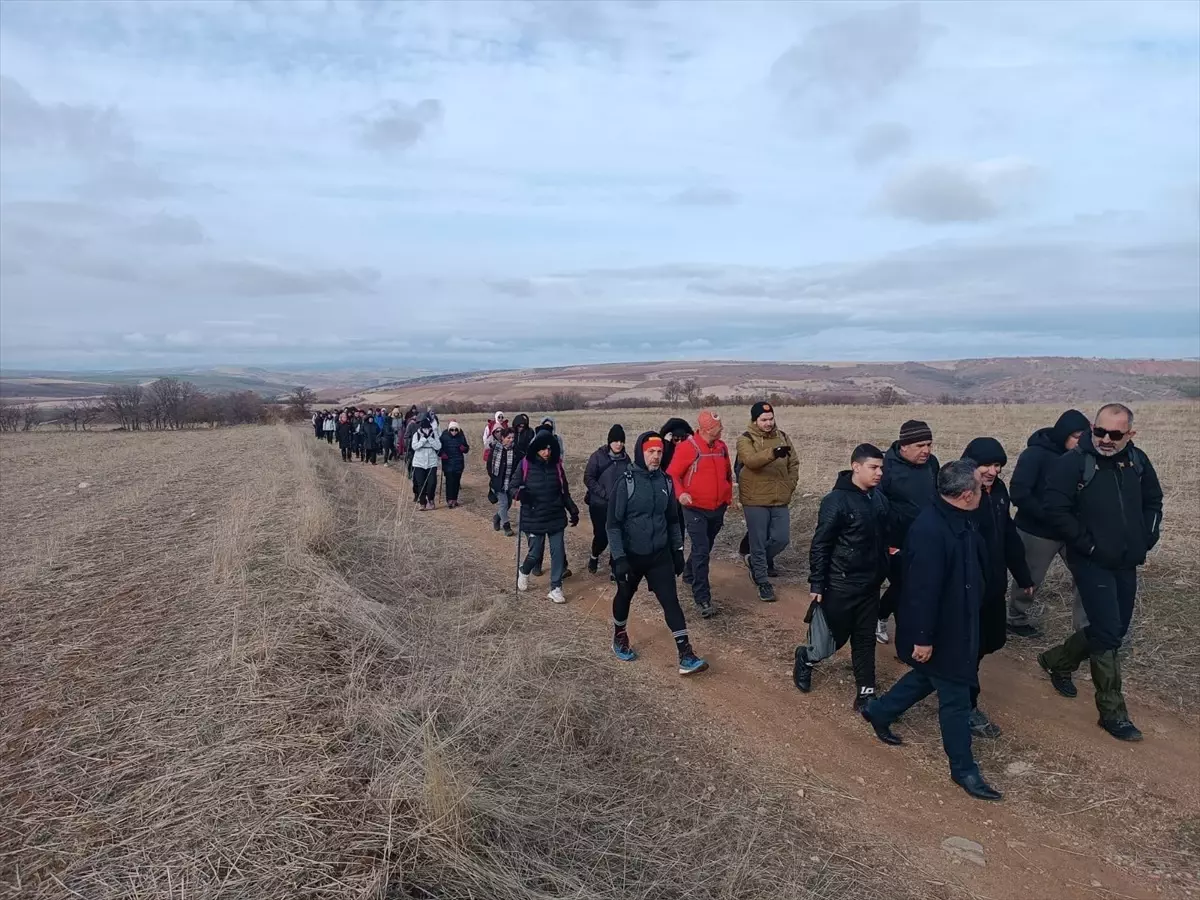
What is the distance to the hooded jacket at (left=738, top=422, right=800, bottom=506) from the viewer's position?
7.22 m

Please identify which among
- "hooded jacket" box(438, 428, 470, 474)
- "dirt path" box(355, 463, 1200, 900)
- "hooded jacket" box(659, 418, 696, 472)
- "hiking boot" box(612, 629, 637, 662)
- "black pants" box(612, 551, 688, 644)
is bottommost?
"dirt path" box(355, 463, 1200, 900)

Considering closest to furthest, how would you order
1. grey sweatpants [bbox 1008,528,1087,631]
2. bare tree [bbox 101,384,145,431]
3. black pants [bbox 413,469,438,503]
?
grey sweatpants [bbox 1008,528,1087,631]
black pants [bbox 413,469,438,503]
bare tree [bbox 101,384,145,431]

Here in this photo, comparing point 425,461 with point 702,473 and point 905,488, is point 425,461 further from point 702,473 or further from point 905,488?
point 905,488

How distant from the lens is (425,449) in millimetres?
13297

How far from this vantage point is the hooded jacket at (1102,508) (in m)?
4.63

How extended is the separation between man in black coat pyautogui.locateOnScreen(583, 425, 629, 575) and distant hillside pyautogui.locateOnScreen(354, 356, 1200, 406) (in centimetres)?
5001

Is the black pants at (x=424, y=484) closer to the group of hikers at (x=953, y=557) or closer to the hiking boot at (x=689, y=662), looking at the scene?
the group of hikers at (x=953, y=557)

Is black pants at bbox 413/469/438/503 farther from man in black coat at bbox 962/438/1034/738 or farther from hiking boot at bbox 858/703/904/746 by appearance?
man in black coat at bbox 962/438/1034/738

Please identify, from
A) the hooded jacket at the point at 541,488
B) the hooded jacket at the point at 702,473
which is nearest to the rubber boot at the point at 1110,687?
the hooded jacket at the point at 702,473

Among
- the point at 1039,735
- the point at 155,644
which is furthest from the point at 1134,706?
the point at 155,644

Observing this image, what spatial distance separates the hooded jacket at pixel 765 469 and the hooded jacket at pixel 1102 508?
2691 mm

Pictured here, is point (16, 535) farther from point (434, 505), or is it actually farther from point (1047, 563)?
point (1047, 563)

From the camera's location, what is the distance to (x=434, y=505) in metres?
13.9

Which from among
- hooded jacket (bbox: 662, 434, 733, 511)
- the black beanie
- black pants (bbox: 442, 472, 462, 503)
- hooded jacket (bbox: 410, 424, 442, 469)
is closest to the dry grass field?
hooded jacket (bbox: 662, 434, 733, 511)
